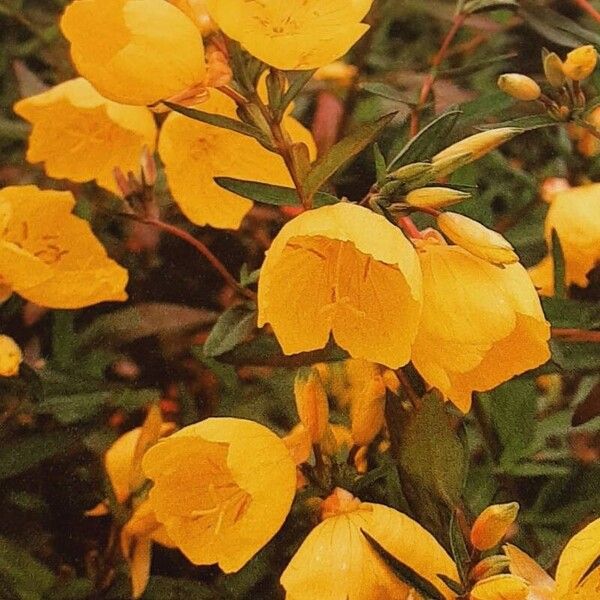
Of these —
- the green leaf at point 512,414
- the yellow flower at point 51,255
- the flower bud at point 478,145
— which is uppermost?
the flower bud at point 478,145

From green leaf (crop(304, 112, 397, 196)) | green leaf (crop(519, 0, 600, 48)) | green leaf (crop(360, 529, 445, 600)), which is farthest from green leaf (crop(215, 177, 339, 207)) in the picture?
green leaf (crop(519, 0, 600, 48))

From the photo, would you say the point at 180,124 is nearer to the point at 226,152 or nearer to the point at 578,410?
the point at 226,152

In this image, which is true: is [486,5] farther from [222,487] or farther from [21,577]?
[21,577]

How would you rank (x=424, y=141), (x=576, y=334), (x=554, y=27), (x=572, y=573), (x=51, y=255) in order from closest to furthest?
(x=572, y=573)
(x=424, y=141)
(x=576, y=334)
(x=51, y=255)
(x=554, y=27)

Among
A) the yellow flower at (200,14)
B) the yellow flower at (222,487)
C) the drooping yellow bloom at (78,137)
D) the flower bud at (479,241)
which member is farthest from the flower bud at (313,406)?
the drooping yellow bloom at (78,137)

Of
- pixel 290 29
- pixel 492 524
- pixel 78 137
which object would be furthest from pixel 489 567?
pixel 78 137

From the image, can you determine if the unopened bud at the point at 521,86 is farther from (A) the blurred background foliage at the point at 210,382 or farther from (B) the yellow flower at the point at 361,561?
(B) the yellow flower at the point at 361,561
